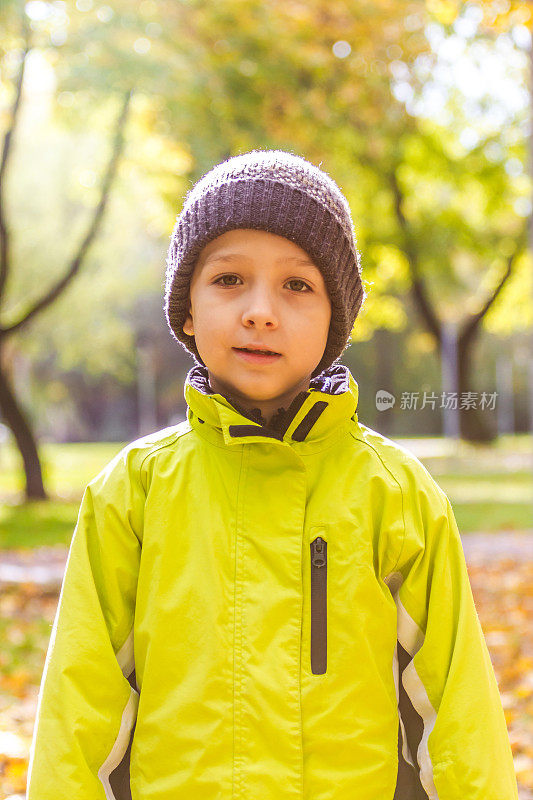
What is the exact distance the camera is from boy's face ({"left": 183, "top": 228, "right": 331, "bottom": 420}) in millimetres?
1650

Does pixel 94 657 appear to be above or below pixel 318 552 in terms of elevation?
Result: below

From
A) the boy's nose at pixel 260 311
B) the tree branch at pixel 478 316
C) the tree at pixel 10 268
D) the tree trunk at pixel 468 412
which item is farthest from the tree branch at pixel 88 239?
the tree branch at pixel 478 316

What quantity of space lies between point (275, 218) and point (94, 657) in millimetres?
902

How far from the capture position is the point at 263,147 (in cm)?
840

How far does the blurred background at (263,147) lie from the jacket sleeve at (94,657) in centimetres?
90

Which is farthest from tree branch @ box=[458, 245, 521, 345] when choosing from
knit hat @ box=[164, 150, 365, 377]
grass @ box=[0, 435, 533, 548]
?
knit hat @ box=[164, 150, 365, 377]

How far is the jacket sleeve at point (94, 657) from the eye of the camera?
1536mm

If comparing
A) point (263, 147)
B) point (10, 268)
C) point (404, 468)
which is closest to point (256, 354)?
point (404, 468)

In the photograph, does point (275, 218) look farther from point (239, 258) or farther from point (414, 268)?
point (414, 268)

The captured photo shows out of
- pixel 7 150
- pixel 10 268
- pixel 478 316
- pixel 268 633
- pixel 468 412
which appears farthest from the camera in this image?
pixel 468 412

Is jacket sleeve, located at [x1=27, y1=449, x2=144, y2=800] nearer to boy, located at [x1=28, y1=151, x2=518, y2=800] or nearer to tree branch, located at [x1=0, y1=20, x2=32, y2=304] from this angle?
boy, located at [x1=28, y1=151, x2=518, y2=800]

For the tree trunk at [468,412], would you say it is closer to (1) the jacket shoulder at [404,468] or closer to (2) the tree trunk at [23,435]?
(2) the tree trunk at [23,435]

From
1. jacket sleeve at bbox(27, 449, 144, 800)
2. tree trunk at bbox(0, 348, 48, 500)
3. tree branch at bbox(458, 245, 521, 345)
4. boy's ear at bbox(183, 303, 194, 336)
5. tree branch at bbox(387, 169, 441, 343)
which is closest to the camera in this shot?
jacket sleeve at bbox(27, 449, 144, 800)

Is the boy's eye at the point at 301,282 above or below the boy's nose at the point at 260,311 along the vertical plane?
above
